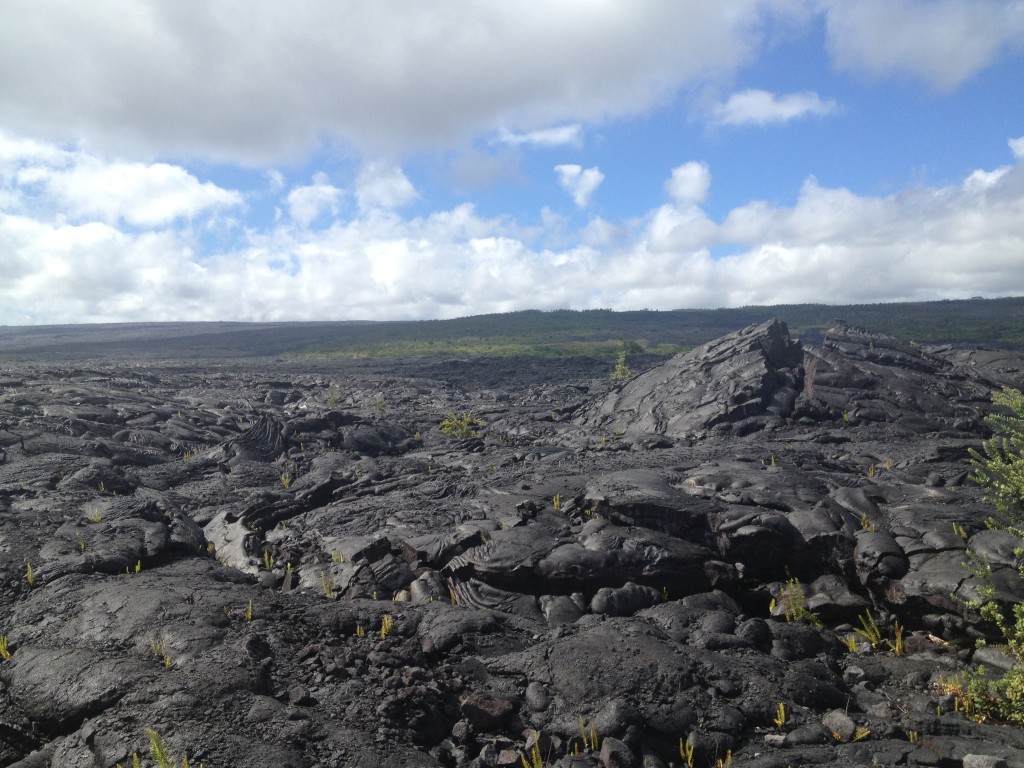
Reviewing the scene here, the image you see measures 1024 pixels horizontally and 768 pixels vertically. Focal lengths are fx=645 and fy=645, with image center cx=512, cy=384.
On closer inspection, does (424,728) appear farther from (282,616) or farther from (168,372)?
(168,372)

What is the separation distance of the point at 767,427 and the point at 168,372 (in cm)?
6385

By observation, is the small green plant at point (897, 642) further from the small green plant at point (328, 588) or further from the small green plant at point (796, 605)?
the small green plant at point (328, 588)

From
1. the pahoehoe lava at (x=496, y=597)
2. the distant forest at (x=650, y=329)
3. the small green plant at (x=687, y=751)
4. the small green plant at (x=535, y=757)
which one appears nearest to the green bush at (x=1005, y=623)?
the pahoehoe lava at (x=496, y=597)

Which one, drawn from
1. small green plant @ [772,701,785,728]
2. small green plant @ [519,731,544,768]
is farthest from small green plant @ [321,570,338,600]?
small green plant @ [772,701,785,728]

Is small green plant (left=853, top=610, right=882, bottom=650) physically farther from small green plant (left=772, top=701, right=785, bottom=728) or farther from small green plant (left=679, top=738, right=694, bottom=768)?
small green plant (left=679, top=738, right=694, bottom=768)

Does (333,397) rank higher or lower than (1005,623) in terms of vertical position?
higher

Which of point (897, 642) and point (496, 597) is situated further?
point (496, 597)

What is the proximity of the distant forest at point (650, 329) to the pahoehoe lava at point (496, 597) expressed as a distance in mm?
79197

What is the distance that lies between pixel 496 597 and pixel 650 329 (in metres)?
150

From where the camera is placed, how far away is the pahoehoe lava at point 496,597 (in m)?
11.0

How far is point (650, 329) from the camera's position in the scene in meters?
161

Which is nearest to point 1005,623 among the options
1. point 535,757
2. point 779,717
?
point 779,717

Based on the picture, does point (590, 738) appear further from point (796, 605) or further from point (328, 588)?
point (328, 588)

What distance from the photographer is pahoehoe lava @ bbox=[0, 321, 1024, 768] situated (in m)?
11.0
